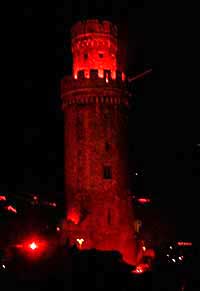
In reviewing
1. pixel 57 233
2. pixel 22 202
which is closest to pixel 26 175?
pixel 22 202

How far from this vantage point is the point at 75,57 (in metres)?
39.2

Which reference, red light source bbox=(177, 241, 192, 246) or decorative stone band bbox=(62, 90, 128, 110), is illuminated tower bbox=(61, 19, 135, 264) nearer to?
decorative stone band bbox=(62, 90, 128, 110)

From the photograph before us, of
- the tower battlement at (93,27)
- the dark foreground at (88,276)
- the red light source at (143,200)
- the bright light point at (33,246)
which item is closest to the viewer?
the dark foreground at (88,276)

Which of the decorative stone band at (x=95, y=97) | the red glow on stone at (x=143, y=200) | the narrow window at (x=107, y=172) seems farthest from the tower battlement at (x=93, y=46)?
the red glow on stone at (x=143, y=200)

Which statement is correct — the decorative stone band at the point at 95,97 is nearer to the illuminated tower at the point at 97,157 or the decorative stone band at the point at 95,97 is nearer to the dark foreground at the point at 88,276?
the illuminated tower at the point at 97,157

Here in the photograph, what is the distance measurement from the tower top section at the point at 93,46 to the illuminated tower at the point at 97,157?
71 millimetres

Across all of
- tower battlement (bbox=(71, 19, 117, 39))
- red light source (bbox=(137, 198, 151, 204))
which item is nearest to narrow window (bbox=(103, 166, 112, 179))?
tower battlement (bbox=(71, 19, 117, 39))

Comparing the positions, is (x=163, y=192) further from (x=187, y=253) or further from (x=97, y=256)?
(x=97, y=256)

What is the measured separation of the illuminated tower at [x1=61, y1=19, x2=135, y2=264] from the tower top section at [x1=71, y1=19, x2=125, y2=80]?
0.07 meters

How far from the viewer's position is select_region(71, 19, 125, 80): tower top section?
126 feet

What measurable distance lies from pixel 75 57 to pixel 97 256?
20.3m

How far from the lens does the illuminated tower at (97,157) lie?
36281 mm

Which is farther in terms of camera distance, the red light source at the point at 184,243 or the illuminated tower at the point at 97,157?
the red light source at the point at 184,243

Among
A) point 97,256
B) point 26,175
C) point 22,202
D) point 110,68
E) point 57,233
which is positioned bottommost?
point 97,256
